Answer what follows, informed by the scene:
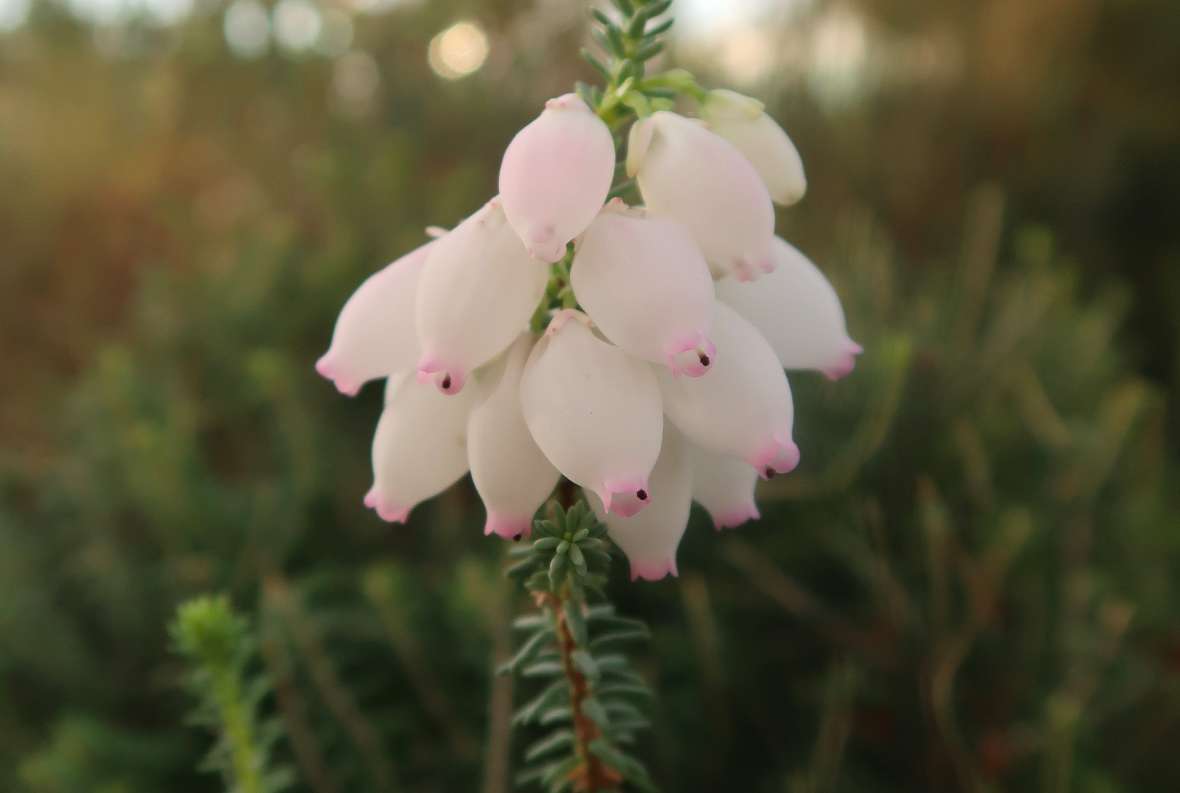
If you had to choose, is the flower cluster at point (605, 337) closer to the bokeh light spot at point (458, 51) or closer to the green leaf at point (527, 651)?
the green leaf at point (527, 651)

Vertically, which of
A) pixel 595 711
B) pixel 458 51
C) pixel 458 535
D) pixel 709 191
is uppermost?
pixel 458 51

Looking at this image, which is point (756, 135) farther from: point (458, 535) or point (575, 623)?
point (458, 535)

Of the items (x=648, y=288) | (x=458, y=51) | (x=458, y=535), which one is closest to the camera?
(x=648, y=288)

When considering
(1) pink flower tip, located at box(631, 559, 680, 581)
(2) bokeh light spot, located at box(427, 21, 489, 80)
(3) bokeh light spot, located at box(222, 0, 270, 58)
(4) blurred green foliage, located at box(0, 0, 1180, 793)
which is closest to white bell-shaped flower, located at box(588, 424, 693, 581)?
(1) pink flower tip, located at box(631, 559, 680, 581)

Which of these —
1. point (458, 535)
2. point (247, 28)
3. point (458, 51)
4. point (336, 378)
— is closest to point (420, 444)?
point (336, 378)

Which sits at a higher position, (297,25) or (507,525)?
(297,25)

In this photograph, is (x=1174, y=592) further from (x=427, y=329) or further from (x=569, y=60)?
(x=569, y=60)

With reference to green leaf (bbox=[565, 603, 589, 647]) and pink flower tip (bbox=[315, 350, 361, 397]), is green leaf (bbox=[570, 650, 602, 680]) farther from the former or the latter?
pink flower tip (bbox=[315, 350, 361, 397])

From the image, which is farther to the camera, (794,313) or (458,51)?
(458,51)
